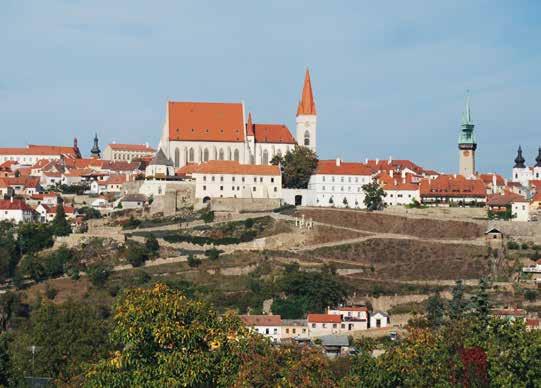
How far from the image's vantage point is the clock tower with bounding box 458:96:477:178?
356ft

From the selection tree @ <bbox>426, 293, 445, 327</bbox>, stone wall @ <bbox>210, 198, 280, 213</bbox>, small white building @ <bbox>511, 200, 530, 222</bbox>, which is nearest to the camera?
tree @ <bbox>426, 293, 445, 327</bbox>

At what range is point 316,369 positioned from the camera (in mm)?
35438

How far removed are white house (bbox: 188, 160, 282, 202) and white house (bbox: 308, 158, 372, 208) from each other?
10.7 ft

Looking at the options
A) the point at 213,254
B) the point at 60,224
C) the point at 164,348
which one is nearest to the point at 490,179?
the point at 213,254

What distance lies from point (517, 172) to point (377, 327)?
52.9 m

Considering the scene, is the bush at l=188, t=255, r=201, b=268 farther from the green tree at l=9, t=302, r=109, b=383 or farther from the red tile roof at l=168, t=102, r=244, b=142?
the red tile roof at l=168, t=102, r=244, b=142

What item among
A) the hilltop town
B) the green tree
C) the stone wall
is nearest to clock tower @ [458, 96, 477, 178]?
the hilltop town

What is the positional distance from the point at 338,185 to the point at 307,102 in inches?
554

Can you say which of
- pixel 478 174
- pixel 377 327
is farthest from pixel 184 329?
pixel 478 174

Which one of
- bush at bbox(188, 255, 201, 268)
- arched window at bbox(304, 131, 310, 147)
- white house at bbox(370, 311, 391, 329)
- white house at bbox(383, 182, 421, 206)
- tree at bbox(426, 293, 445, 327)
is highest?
arched window at bbox(304, 131, 310, 147)

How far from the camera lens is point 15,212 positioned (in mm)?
96125

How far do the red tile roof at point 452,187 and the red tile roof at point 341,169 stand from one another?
15.0 ft

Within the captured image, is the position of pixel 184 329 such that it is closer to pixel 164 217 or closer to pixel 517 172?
pixel 164 217

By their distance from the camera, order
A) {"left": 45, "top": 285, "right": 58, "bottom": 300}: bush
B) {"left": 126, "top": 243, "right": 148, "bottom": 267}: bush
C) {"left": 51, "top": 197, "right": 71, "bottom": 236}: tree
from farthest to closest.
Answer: {"left": 51, "top": 197, "right": 71, "bottom": 236}: tree < {"left": 126, "top": 243, "right": 148, "bottom": 267}: bush < {"left": 45, "top": 285, "right": 58, "bottom": 300}: bush
